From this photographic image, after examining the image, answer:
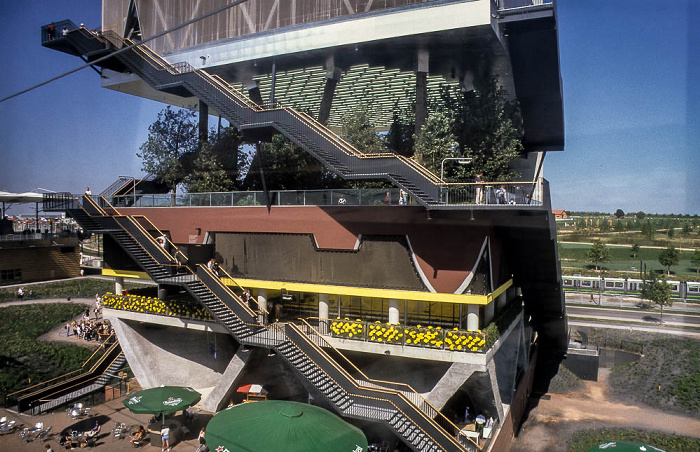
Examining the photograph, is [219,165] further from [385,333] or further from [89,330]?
[89,330]

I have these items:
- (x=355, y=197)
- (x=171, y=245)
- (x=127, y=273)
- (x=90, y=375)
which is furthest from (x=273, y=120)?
(x=90, y=375)

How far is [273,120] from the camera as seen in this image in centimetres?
1582

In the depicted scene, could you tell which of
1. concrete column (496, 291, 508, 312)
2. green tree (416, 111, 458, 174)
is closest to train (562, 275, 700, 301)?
concrete column (496, 291, 508, 312)

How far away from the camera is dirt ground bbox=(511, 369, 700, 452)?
17.8 metres

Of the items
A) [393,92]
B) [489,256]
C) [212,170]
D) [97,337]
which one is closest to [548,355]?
[489,256]

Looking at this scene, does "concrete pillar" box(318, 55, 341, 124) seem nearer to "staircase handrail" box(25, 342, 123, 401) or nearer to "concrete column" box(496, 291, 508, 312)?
"concrete column" box(496, 291, 508, 312)

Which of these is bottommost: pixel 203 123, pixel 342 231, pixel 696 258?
pixel 696 258

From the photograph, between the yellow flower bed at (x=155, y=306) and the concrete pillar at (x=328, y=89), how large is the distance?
335 inches

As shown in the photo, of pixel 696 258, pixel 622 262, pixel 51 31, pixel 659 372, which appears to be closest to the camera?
pixel 51 31

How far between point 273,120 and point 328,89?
401 centimetres

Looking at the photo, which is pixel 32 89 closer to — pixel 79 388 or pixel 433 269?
pixel 433 269

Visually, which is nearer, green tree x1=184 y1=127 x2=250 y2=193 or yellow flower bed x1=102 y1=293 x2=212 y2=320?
yellow flower bed x1=102 y1=293 x2=212 y2=320

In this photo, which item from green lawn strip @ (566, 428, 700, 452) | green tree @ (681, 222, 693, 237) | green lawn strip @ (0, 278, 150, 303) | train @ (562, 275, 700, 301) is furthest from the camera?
train @ (562, 275, 700, 301)

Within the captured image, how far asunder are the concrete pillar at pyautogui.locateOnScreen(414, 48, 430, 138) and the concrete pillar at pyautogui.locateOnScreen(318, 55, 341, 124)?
308 cm
